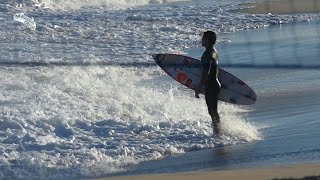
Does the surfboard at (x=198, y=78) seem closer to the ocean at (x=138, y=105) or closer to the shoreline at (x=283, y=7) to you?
the ocean at (x=138, y=105)

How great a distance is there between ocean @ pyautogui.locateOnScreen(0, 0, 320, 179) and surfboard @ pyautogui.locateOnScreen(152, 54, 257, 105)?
261mm

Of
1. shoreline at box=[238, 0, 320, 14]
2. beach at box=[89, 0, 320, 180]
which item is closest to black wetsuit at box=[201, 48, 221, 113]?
beach at box=[89, 0, 320, 180]

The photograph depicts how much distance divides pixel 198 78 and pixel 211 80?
170cm

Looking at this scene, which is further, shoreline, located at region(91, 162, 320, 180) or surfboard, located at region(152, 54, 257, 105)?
surfboard, located at region(152, 54, 257, 105)

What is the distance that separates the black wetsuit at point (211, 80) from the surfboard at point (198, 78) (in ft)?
1.22

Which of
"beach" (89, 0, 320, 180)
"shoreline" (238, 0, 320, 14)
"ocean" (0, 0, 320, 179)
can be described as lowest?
"shoreline" (238, 0, 320, 14)

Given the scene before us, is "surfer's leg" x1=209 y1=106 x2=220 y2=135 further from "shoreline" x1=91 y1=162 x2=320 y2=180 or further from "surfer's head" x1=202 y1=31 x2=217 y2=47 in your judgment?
"shoreline" x1=91 y1=162 x2=320 y2=180

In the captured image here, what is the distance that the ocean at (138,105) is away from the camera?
33.6 feet

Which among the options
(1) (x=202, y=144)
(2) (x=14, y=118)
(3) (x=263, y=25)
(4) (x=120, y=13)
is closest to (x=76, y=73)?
(2) (x=14, y=118)

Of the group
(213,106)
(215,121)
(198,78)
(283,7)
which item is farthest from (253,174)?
(283,7)

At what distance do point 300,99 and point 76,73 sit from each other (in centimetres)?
433

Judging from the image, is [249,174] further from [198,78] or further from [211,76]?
[198,78]

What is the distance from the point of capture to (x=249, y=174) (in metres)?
8.84

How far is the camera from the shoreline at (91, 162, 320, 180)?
28.4 ft
